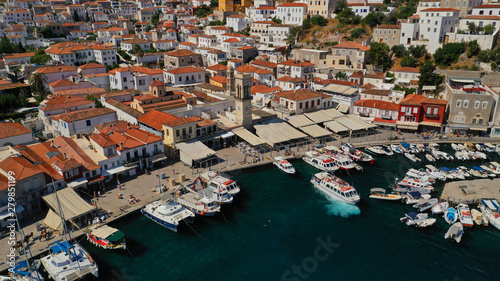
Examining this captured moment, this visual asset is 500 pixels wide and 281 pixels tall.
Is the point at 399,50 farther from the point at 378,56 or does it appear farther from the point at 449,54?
the point at 449,54

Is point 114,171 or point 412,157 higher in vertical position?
point 114,171

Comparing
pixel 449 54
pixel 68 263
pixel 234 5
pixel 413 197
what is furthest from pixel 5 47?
pixel 449 54

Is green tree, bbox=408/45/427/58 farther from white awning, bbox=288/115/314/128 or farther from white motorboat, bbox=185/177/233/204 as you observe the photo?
white motorboat, bbox=185/177/233/204

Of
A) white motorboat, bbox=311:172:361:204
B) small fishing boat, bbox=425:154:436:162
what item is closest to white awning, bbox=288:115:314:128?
white motorboat, bbox=311:172:361:204

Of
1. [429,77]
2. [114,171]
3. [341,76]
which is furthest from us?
[341,76]

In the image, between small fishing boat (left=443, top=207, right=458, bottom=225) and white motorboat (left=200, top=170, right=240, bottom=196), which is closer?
small fishing boat (left=443, top=207, right=458, bottom=225)

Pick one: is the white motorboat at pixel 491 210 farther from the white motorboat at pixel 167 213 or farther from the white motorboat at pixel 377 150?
the white motorboat at pixel 167 213

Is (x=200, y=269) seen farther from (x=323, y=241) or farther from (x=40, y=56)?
(x=40, y=56)
